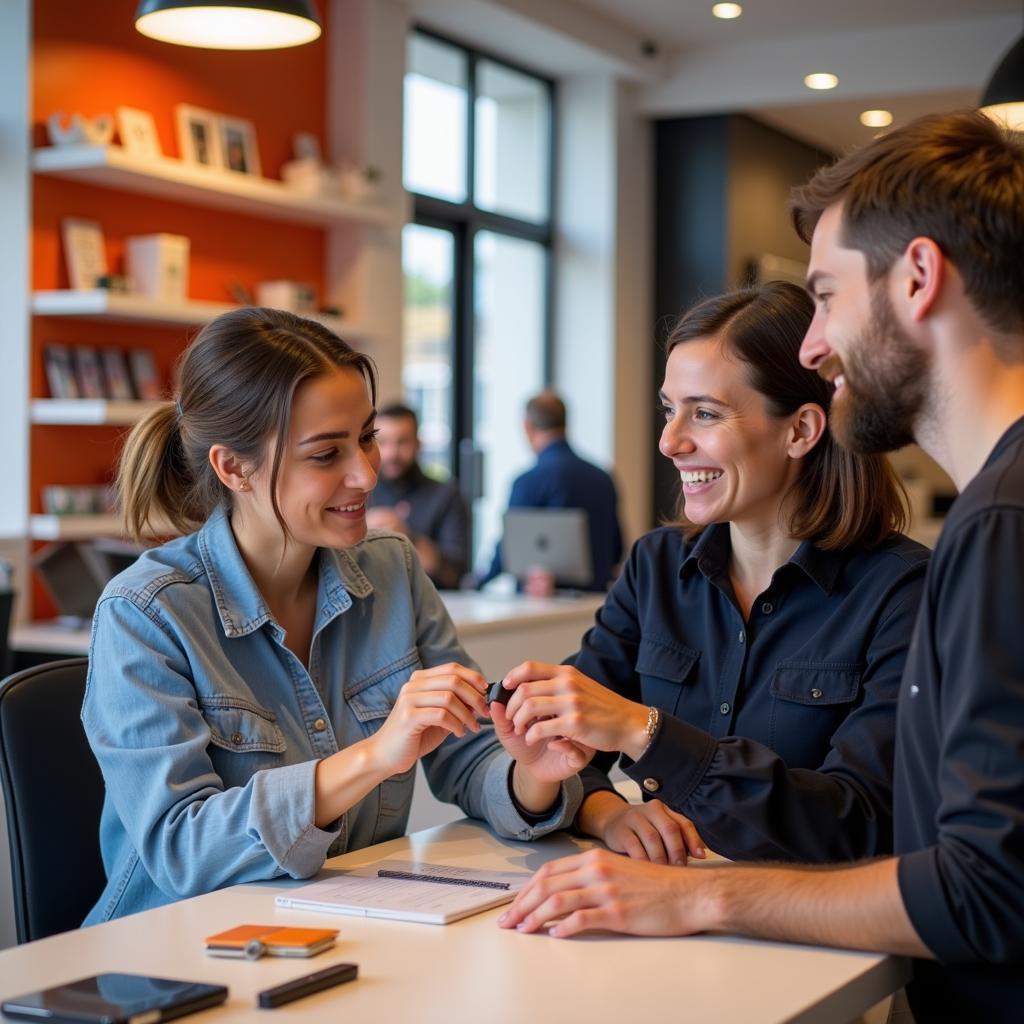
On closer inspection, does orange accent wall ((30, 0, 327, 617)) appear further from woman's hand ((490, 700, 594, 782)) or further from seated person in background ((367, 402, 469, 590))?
woman's hand ((490, 700, 594, 782))

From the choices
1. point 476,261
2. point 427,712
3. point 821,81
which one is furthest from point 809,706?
point 821,81

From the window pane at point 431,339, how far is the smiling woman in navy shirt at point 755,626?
5314 millimetres

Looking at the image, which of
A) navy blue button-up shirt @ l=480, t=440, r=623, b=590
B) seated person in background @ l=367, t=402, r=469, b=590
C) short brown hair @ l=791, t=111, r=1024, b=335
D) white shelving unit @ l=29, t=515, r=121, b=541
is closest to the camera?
short brown hair @ l=791, t=111, r=1024, b=335

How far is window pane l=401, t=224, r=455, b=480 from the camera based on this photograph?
7473 mm

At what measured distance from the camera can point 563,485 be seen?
6.31 metres

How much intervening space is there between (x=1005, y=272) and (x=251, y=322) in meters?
1.06

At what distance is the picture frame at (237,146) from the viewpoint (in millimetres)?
5844

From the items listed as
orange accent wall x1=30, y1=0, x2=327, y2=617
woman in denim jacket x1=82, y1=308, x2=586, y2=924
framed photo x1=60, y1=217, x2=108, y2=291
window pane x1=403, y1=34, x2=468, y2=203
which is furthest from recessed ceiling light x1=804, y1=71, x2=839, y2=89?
woman in denim jacket x1=82, y1=308, x2=586, y2=924

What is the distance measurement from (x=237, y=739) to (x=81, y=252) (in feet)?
12.4

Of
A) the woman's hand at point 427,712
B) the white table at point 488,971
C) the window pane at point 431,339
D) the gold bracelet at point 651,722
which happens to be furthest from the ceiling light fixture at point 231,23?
the window pane at point 431,339

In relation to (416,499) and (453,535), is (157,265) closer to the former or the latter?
(416,499)

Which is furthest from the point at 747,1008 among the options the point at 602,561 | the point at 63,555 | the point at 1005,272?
the point at 602,561

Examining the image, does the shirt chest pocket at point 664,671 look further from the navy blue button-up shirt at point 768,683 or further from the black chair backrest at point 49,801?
the black chair backrest at point 49,801

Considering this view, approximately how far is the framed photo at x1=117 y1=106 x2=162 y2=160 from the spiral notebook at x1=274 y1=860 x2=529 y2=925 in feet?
13.3
